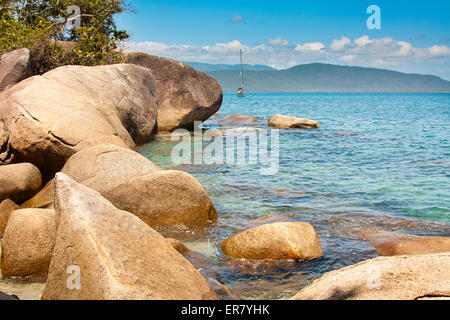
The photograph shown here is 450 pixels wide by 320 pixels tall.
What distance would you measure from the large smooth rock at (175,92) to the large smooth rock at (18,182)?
40.0 ft

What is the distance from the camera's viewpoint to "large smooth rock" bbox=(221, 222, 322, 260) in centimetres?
615

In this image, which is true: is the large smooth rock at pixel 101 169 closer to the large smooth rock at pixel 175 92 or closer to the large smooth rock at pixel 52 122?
the large smooth rock at pixel 52 122

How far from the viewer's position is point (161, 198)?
24.4 feet

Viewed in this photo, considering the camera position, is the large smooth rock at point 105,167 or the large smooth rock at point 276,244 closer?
the large smooth rock at point 276,244

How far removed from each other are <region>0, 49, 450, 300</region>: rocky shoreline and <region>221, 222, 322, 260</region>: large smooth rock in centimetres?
1

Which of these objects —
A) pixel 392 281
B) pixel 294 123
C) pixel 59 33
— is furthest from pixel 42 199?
pixel 294 123

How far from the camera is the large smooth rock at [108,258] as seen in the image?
3533 millimetres

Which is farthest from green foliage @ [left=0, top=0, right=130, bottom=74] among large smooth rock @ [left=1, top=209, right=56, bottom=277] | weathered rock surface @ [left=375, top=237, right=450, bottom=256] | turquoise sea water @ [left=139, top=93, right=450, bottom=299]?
weathered rock surface @ [left=375, top=237, right=450, bottom=256]

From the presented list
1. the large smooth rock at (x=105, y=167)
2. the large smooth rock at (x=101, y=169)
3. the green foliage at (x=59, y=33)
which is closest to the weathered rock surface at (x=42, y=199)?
the large smooth rock at (x=101, y=169)

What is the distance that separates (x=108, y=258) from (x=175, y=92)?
17.6m

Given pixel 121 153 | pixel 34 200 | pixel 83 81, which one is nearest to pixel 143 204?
pixel 121 153

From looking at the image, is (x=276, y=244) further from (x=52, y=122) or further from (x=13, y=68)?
(x=13, y=68)

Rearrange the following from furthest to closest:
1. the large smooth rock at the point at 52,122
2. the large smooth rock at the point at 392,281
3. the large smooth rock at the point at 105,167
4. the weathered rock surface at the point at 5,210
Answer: the large smooth rock at the point at 52,122, the large smooth rock at the point at 105,167, the weathered rock surface at the point at 5,210, the large smooth rock at the point at 392,281

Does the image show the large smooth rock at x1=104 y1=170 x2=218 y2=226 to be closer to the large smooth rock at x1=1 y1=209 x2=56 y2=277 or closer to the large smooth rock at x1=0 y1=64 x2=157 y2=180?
the large smooth rock at x1=1 y1=209 x2=56 y2=277
